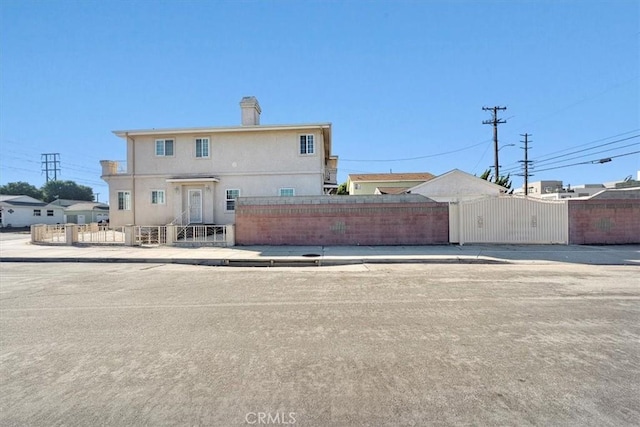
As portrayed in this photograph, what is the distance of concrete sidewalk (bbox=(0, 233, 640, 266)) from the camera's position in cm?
1180

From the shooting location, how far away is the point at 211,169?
21562mm

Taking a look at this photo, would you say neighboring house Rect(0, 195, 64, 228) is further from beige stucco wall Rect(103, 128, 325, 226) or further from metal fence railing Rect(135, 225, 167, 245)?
metal fence railing Rect(135, 225, 167, 245)

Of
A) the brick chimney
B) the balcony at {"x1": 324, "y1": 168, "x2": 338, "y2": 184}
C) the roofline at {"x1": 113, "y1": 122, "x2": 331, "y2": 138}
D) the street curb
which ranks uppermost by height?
the brick chimney

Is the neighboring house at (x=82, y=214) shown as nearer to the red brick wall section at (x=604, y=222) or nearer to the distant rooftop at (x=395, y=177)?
the distant rooftop at (x=395, y=177)

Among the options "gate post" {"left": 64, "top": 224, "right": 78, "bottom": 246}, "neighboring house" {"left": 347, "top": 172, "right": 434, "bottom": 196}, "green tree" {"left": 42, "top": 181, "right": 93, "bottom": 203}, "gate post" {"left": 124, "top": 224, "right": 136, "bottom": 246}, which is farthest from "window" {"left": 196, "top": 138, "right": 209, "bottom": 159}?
"green tree" {"left": 42, "top": 181, "right": 93, "bottom": 203}

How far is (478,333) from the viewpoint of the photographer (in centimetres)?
462

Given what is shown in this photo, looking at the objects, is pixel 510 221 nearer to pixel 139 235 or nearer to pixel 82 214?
pixel 139 235

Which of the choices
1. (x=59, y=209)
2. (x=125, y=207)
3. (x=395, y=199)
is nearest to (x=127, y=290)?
(x=395, y=199)

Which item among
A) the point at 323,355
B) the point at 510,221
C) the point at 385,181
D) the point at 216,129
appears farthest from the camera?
the point at 385,181

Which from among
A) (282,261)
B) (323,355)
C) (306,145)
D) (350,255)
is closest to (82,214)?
(306,145)

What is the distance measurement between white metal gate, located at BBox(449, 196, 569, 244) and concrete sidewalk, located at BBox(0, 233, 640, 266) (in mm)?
569

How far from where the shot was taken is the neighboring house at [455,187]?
82.5ft

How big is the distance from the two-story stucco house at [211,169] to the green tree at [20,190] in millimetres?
76494

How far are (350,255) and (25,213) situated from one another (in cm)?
5466
